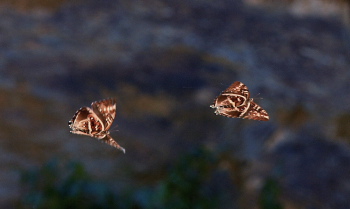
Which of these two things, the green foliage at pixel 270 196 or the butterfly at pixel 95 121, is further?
the green foliage at pixel 270 196

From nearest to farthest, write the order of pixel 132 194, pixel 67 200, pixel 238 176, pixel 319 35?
pixel 67 200 → pixel 132 194 → pixel 238 176 → pixel 319 35

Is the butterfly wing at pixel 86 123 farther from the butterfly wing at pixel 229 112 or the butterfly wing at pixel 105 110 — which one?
the butterfly wing at pixel 229 112

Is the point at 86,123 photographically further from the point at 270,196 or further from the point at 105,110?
the point at 270,196

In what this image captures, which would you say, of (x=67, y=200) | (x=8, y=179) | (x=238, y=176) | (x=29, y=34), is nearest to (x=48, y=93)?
(x=29, y=34)

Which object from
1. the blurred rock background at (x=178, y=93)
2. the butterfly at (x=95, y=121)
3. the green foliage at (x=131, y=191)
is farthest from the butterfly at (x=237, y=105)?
the blurred rock background at (x=178, y=93)

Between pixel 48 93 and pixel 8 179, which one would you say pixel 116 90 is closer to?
pixel 48 93

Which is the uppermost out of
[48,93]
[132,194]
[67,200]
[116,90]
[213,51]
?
[48,93]
